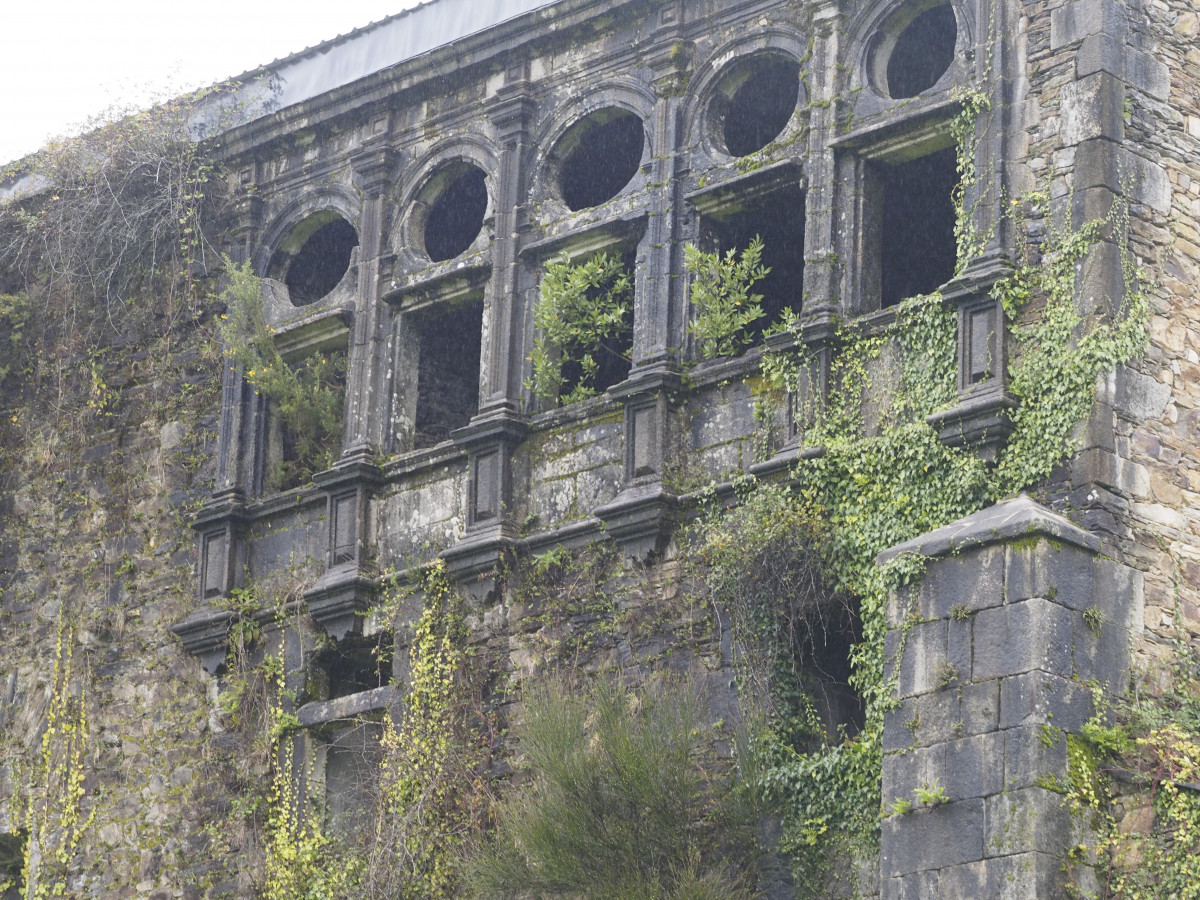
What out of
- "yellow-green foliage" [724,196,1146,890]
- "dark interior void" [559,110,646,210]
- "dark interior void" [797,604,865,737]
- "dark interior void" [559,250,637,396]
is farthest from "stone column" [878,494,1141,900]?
"dark interior void" [559,110,646,210]

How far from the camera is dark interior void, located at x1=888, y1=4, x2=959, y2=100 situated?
13.9m

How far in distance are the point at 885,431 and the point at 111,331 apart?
710 centimetres

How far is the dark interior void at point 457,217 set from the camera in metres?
16.0

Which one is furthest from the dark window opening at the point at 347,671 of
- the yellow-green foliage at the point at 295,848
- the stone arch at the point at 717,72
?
the stone arch at the point at 717,72

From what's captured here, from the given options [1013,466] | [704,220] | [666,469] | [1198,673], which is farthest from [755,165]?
[1198,673]

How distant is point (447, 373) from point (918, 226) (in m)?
3.26

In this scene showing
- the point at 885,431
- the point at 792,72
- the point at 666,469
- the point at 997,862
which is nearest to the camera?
the point at 997,862

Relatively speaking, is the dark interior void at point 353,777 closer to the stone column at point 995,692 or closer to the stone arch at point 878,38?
the stone column at point 995,692

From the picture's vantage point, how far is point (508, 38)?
49.6 feet

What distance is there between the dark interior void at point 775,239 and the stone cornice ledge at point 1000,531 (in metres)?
2.85

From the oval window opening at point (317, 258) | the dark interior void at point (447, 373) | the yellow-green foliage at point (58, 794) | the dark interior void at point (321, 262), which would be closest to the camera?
the dark interior void at point (447, 373)

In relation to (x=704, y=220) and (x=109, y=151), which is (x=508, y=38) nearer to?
(x=704, y=220)

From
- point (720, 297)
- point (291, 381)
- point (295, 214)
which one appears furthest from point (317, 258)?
point (720, 297)

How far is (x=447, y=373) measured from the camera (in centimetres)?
1562
